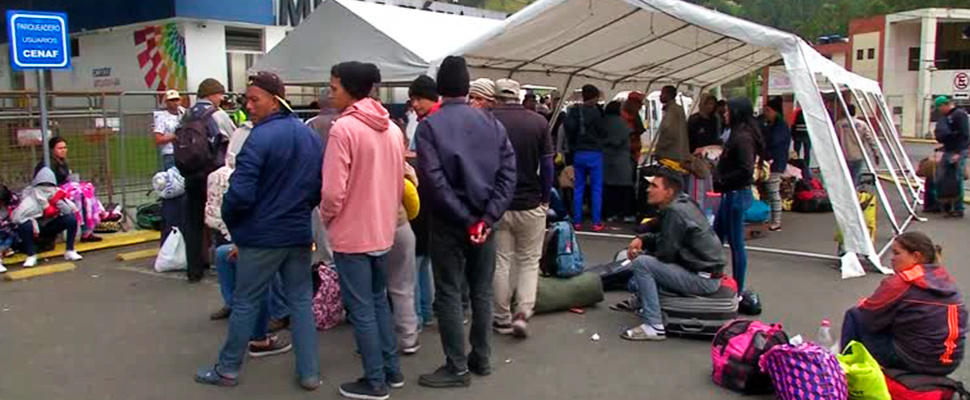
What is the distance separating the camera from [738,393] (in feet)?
15.6

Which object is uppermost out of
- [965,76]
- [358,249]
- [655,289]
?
[965,76]

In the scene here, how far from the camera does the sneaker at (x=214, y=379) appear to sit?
15.6 feet

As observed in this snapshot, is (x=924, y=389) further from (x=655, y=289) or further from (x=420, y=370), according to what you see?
(x=420, y=370)

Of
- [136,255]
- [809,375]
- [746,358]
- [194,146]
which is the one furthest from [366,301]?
Answer: [136,255]

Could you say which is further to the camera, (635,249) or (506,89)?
(635,249)

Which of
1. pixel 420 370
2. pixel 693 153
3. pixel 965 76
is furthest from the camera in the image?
pixel 965 76

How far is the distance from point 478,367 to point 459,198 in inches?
43.3

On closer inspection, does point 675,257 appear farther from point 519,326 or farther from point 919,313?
point 919,313

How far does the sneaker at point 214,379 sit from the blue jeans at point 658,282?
2.72 metres

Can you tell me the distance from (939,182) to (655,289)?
854 centimetres

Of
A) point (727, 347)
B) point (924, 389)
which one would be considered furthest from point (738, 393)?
point (924, 389)

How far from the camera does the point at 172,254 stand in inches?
309

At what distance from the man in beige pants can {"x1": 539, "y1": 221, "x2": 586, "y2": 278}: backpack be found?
0.77 metres

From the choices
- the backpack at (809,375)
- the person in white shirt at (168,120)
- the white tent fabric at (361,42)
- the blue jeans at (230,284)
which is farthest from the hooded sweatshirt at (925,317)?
the person in white shirt at (168,120)
